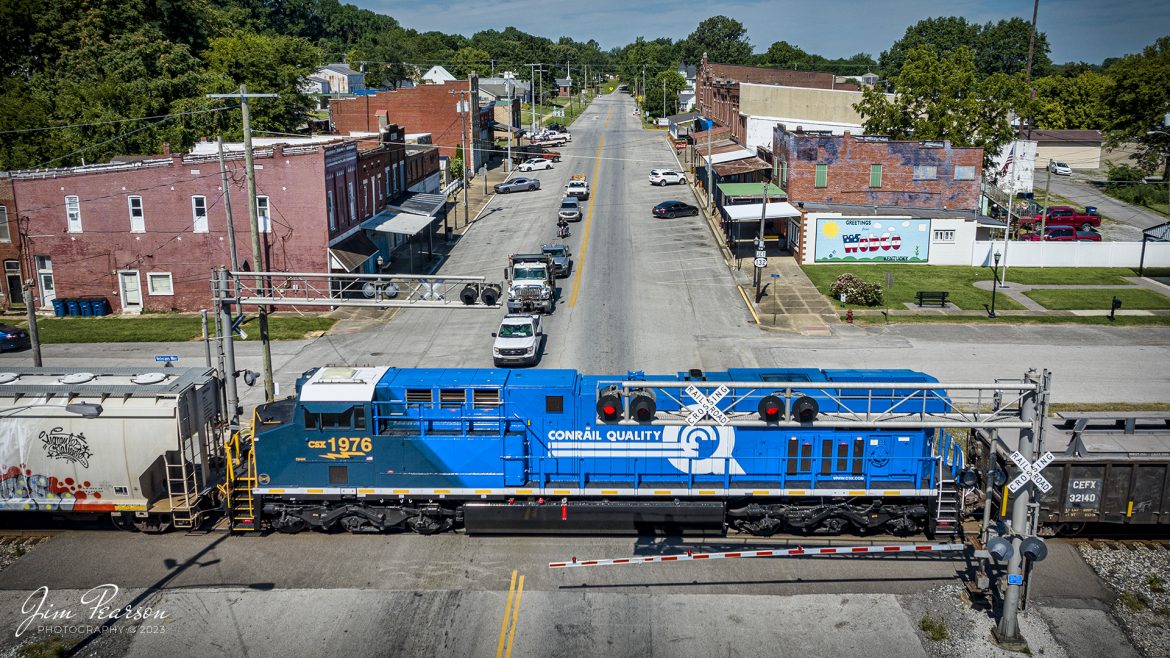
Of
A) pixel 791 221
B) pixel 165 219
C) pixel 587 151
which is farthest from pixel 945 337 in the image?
pixel 587 151

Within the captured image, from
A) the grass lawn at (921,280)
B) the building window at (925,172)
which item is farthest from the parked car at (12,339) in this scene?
the building window at (925,172)

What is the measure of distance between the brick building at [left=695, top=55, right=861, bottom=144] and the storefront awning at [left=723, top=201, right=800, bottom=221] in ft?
83.0

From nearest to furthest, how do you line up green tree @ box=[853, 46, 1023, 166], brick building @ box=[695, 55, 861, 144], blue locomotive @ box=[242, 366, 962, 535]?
blue locomotive @ box=[242, 366, 962, 535] < green tree @ box=[853, 46, 1023, 166] < brick building @ box=[695, 55, 861, 144]

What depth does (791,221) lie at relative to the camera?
6019 centimetres

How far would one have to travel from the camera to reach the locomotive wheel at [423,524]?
2338 cm

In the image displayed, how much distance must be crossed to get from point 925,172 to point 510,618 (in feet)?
169

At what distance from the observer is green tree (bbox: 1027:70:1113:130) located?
11256 cm

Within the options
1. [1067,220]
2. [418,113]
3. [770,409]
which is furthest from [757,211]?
[418,113]

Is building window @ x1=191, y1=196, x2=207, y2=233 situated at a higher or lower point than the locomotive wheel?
higher

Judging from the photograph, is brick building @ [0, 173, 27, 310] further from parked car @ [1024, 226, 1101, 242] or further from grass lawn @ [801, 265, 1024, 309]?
parked car @ [1024, 226, 1101, 242]

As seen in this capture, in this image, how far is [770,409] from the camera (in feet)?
62.5

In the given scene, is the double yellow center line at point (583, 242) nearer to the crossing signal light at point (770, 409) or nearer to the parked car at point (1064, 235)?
the crossing signal light at point (770, 409)

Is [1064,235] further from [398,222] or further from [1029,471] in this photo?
[1029,471]

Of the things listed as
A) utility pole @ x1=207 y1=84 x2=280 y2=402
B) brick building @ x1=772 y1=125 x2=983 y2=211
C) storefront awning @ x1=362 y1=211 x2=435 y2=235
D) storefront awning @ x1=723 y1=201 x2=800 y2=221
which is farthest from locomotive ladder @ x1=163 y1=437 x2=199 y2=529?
brick building @ x1=772 y1=125 x2=983 y2=211
